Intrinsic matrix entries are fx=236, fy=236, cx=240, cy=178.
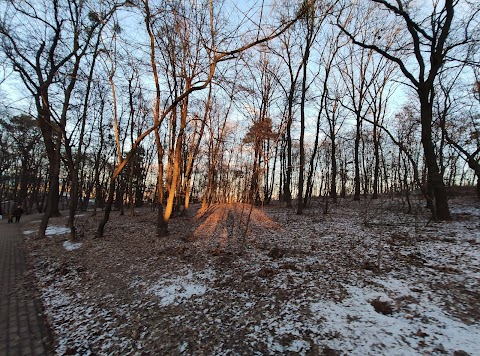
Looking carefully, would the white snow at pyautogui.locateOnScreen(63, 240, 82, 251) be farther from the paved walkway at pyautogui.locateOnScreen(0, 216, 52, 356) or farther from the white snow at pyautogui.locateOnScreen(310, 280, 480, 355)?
the white snow at pyautogui.locateOnScreen(310, 280, 480, 355)

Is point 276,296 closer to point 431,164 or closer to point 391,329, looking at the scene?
point 391,329

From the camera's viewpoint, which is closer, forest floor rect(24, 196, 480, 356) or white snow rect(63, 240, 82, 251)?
forest floor rect(24, 196, 480, 356)

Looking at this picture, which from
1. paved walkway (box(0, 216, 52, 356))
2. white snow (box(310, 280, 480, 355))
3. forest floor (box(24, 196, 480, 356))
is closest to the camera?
white snow (box(310, 280, 480, 355))

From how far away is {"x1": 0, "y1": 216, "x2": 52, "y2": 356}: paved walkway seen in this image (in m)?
3.54

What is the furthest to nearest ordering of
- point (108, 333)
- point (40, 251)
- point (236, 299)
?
point (40, 251)
point (236, 299)
point (108, 333)

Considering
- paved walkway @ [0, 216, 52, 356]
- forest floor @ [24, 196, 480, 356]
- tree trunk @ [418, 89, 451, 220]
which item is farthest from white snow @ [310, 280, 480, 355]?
tree trunk @ [418, 89, 451, 220]

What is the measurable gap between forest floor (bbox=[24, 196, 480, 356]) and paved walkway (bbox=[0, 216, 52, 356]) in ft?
0.62

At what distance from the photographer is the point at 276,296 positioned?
447 centimetres

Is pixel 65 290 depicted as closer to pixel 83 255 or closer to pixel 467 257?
pixel 83 255

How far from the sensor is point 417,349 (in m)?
2.91

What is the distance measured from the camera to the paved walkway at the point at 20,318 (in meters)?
3.54

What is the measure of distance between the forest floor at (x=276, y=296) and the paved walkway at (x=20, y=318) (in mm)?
190

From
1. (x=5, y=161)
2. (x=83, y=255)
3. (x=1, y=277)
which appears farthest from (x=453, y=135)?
(x=5, y=161)

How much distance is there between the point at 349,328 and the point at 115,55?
11.7 meters
